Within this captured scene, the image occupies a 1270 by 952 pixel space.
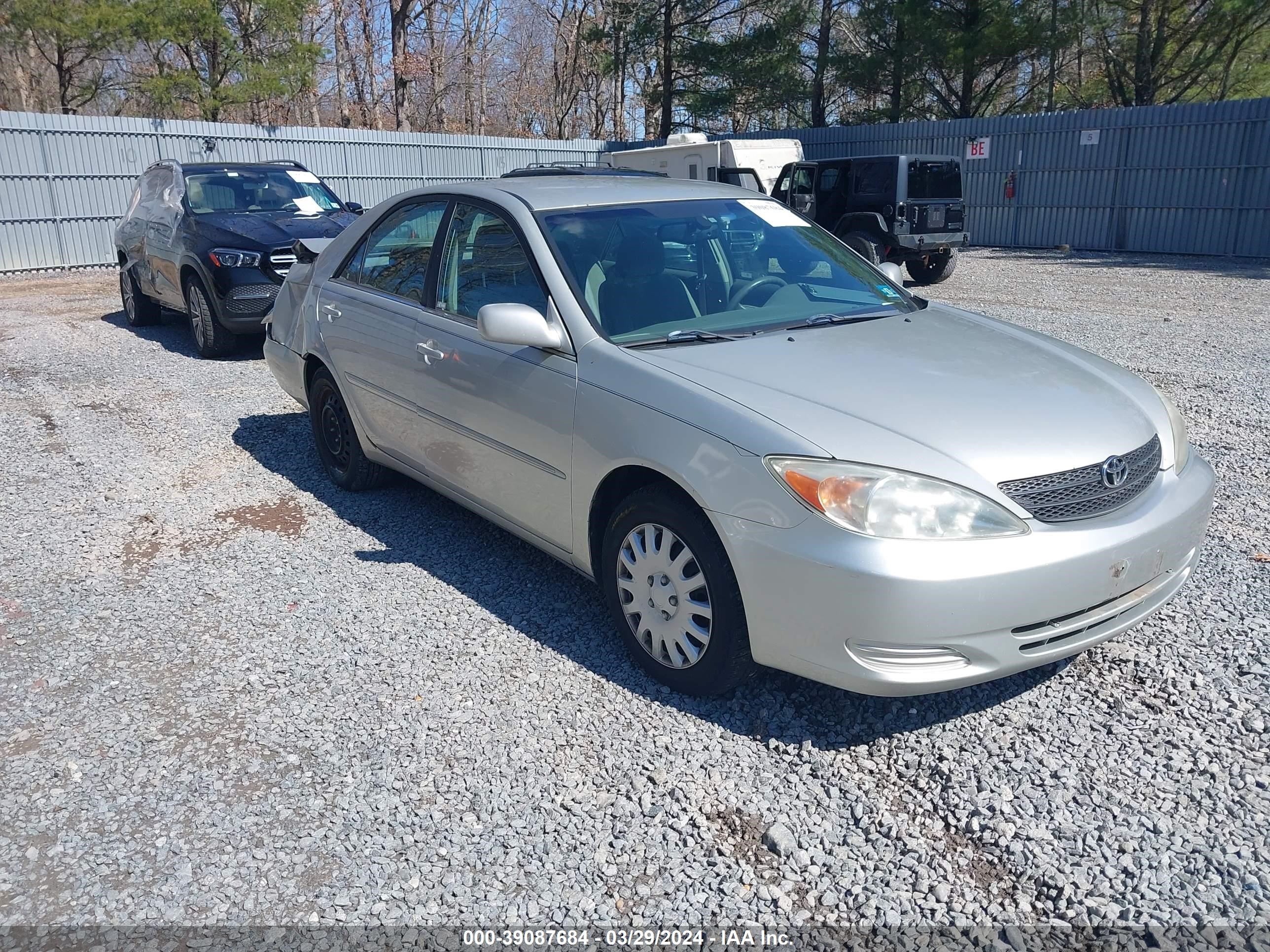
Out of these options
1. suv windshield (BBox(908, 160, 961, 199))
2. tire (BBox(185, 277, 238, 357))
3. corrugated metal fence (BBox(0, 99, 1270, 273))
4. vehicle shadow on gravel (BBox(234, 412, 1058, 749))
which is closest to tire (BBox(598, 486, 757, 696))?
vehicle shadow on gravel (BBox(234, 412, 1058, 749))

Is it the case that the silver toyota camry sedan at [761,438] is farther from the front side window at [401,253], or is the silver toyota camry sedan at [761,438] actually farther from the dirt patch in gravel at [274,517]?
the dirt patch in gravel at [274,517]

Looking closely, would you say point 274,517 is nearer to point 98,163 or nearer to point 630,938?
point 630,938

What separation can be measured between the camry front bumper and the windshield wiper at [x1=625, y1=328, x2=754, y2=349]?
86cm

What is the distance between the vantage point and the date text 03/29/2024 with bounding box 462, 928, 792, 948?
237cm

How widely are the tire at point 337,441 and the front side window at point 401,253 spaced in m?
0.64

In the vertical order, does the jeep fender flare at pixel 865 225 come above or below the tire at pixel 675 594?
above

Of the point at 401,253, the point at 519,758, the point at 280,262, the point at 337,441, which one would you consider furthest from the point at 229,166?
the point at 519,758

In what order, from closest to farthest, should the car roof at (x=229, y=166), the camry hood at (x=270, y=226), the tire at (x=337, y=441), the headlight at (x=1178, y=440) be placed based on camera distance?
the headlight at (x=1178, y=440) < the tire at (x=337, y=441) < the camry hood at (x=270, y=226) < the car roof at (x=229, y=166)

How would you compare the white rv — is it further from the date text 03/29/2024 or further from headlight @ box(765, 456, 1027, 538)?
the date text 03/29/2024

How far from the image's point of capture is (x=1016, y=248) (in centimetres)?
2138

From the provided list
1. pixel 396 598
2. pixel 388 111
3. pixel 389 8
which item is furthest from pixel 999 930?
pixel 388 111

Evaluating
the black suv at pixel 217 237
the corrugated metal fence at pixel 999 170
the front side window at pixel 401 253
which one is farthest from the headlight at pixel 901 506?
the corrugated metal fence at pixel 999 170

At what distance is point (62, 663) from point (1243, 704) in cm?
410

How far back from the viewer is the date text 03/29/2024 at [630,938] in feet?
7.77
